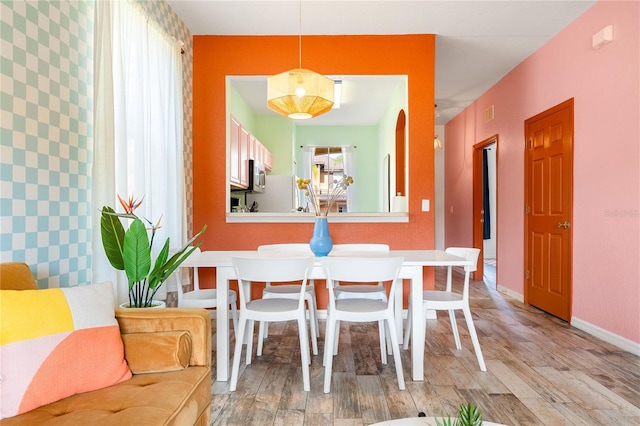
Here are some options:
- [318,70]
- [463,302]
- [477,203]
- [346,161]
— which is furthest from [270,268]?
[346,161]

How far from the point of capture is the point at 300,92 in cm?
280

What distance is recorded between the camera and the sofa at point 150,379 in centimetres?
117

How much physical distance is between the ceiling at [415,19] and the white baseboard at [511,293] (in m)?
2.74

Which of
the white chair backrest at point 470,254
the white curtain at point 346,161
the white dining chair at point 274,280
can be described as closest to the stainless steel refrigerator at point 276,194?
the white curtain at point 346,161

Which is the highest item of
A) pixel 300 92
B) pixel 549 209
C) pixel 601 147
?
pixel 300 92

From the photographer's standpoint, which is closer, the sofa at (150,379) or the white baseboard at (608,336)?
the sofa at (150,379)

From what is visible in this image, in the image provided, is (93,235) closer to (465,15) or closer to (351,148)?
(465,15)

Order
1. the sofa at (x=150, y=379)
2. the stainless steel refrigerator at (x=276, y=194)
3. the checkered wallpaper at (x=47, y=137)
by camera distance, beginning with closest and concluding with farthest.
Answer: the sofa at (x=150, y=379) < the checkered wallpaper at (x=47, y=137) < the stainless steel refrigerator at (x=276, y=194)

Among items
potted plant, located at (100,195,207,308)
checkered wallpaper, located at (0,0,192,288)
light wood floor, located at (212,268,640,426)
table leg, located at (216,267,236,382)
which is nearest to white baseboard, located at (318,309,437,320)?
light wood floor, located at (212,268,640,426)

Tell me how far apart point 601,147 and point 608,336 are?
1.52 m

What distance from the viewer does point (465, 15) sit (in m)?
3.47

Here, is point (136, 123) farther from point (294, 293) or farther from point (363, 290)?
point (363, 290)

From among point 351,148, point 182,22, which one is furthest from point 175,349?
point 351,148

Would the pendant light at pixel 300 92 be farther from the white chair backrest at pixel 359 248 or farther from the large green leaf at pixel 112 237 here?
the large green leaf at pixel 112 237
